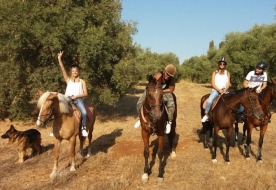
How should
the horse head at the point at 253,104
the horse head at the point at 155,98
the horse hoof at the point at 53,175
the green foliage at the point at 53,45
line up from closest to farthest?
the horse head at the point at 155,98 < the horse hoof at the point at 53,175 < the horse head at the point at 253,104 < the green foliage at the point at 53,45

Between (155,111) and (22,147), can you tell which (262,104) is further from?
(22,147)

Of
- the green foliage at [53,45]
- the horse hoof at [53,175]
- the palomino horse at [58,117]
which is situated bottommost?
the horse hoof at [53,175]

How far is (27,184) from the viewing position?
5.90m

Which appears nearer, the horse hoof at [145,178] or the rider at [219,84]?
the horse hoof at [145,178]

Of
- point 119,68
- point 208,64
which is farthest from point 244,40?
point 119,68

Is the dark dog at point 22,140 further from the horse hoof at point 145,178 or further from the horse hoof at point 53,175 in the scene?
the horse hoof at point 145,178

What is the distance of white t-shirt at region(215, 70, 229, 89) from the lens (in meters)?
7.91

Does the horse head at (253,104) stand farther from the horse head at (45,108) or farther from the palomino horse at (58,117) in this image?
the horse head at (45,108)

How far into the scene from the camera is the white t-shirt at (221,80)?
26.0ft

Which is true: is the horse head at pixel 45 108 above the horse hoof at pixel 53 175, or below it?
above

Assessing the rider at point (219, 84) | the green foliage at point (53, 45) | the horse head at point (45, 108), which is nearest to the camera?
the horse head at point (45, 108)

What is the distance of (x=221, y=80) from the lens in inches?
312

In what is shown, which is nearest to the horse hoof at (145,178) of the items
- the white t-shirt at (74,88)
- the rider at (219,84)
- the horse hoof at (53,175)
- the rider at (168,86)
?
the rider at (168,86)

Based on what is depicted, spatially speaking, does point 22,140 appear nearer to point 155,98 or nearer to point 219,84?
point 155,98
